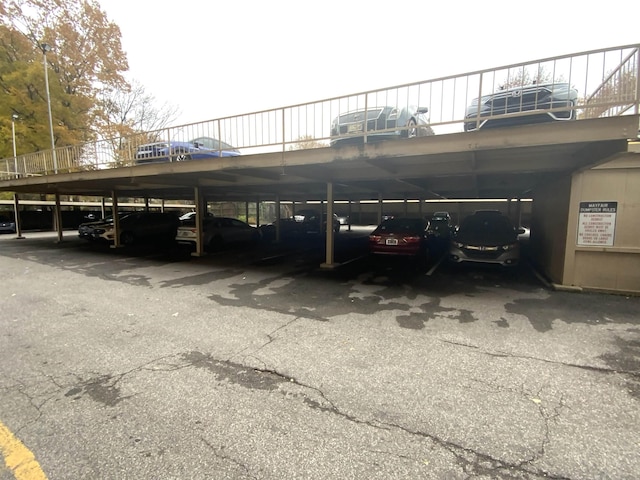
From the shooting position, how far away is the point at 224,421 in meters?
2.57

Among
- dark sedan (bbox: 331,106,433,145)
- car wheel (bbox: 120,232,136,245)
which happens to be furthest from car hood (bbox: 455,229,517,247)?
car wheel (bbox: 120,232,136,245)

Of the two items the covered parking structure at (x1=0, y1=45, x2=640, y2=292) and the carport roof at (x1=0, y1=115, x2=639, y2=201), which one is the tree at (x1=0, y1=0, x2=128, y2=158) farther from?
the covered parking structure at (x1=0, y1=45, x2=640, y2=292)

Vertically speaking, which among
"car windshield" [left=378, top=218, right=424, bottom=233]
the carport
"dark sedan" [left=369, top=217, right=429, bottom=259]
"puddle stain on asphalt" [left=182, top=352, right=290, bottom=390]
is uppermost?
the carport

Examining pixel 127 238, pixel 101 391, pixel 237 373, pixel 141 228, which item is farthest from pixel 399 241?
pixel 127 238

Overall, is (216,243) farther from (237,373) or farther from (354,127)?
(237,373)

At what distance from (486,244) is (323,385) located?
6958 millimetres

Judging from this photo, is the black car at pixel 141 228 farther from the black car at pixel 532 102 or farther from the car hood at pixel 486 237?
the black car at pixel 532 102

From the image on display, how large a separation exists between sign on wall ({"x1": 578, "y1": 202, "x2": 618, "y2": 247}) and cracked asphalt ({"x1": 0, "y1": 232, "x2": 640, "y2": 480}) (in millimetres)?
1125

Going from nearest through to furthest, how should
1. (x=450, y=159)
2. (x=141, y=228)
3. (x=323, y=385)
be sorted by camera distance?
(x=323, y=385) → (x=450, y=159) → (x=141, y=228)

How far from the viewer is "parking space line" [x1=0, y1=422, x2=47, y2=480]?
2031 millimetres

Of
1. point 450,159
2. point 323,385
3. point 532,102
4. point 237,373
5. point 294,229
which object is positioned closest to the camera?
point 323,385

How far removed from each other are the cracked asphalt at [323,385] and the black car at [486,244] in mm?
1932

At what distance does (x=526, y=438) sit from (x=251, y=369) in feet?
8.29

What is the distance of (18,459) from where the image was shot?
7.11 feet
